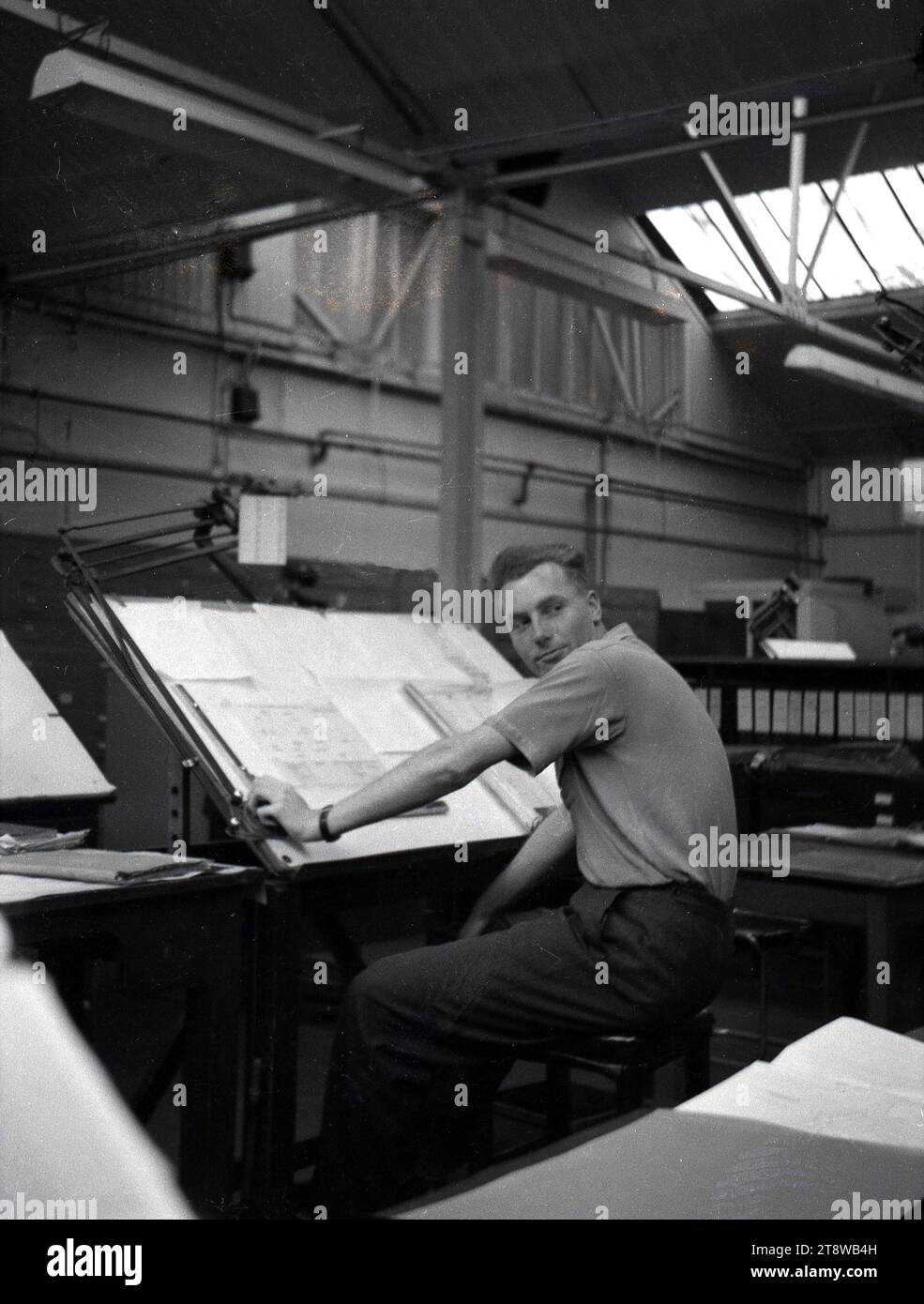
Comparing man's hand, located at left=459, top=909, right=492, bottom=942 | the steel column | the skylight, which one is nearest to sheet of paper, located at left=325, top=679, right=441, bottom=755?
man's hand, located at left=459, top=909, right=492, bottom=942

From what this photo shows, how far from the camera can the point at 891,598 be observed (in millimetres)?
3830

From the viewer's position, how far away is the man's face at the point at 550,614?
2193mm

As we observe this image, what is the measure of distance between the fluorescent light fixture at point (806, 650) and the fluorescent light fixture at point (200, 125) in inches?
53.6

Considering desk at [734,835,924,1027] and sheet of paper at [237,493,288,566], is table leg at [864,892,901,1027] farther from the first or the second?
sheet of paper at [237,493,288,566]

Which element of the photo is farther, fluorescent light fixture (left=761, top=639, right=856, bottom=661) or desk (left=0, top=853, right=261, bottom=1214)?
fluorescent light fixture (left=761, top=639, right=856, bottom=661)

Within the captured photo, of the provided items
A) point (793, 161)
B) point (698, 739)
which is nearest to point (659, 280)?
point (793, 161)

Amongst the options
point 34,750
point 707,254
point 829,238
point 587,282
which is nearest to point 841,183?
point 829,238

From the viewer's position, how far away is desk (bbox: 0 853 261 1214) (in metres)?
1.83

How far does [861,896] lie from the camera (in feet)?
8.04

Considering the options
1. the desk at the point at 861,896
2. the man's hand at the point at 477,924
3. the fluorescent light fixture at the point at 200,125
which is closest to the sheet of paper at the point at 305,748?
the man's hand at the point at 477,924

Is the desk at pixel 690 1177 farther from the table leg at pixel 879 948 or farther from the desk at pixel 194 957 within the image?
the table leg at pixel 879 948

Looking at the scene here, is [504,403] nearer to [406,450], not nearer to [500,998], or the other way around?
[500,998]

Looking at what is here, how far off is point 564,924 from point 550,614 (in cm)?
54

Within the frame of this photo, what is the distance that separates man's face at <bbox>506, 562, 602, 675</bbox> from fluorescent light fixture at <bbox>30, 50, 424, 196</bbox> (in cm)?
99
